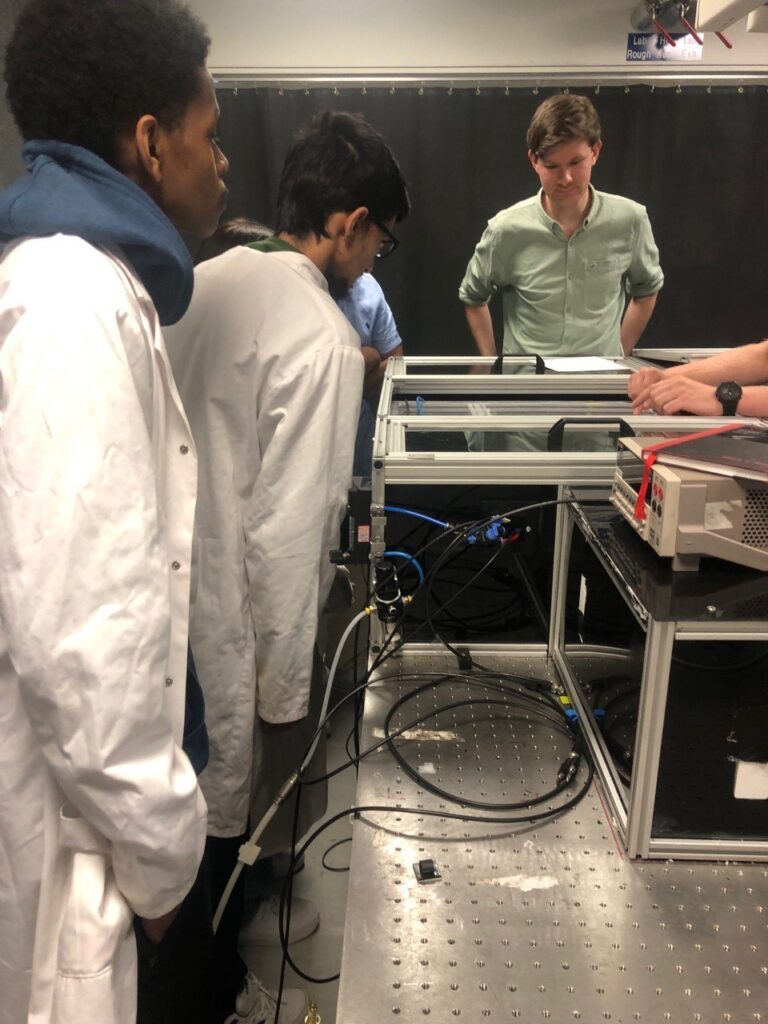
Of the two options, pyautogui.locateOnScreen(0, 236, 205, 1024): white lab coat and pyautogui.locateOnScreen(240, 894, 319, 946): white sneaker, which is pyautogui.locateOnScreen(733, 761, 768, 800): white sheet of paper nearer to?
pyautogui.locateOnScreen(0, 236, 205, 1024): white lab coat

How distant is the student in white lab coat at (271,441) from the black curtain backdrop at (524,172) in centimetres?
200

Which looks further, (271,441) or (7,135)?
(7,135)

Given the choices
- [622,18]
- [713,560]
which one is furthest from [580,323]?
[713,560]

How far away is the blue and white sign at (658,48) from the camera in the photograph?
9.29 ft

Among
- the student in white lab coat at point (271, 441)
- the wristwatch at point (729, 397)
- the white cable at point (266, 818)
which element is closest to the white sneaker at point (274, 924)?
the white cable at point (266, 818)

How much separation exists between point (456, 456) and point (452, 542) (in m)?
0.14

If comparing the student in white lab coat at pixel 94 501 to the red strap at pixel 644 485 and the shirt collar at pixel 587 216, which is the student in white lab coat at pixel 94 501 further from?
the shirt collar at pixel 587 216

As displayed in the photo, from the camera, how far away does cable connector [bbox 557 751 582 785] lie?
0.94 metres

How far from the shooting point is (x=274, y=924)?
4.91 feet

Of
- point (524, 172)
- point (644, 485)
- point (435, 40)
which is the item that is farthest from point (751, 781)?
point (435, 40)

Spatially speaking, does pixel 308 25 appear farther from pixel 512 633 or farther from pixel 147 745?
pixel 147 745

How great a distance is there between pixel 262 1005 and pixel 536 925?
0.77 metres

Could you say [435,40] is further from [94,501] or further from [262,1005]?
[262,1005]

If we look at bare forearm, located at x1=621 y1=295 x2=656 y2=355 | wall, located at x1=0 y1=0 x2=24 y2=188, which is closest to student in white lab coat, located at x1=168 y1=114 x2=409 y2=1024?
wall, located at x1=0 y1=0 x2=24 y2=188
